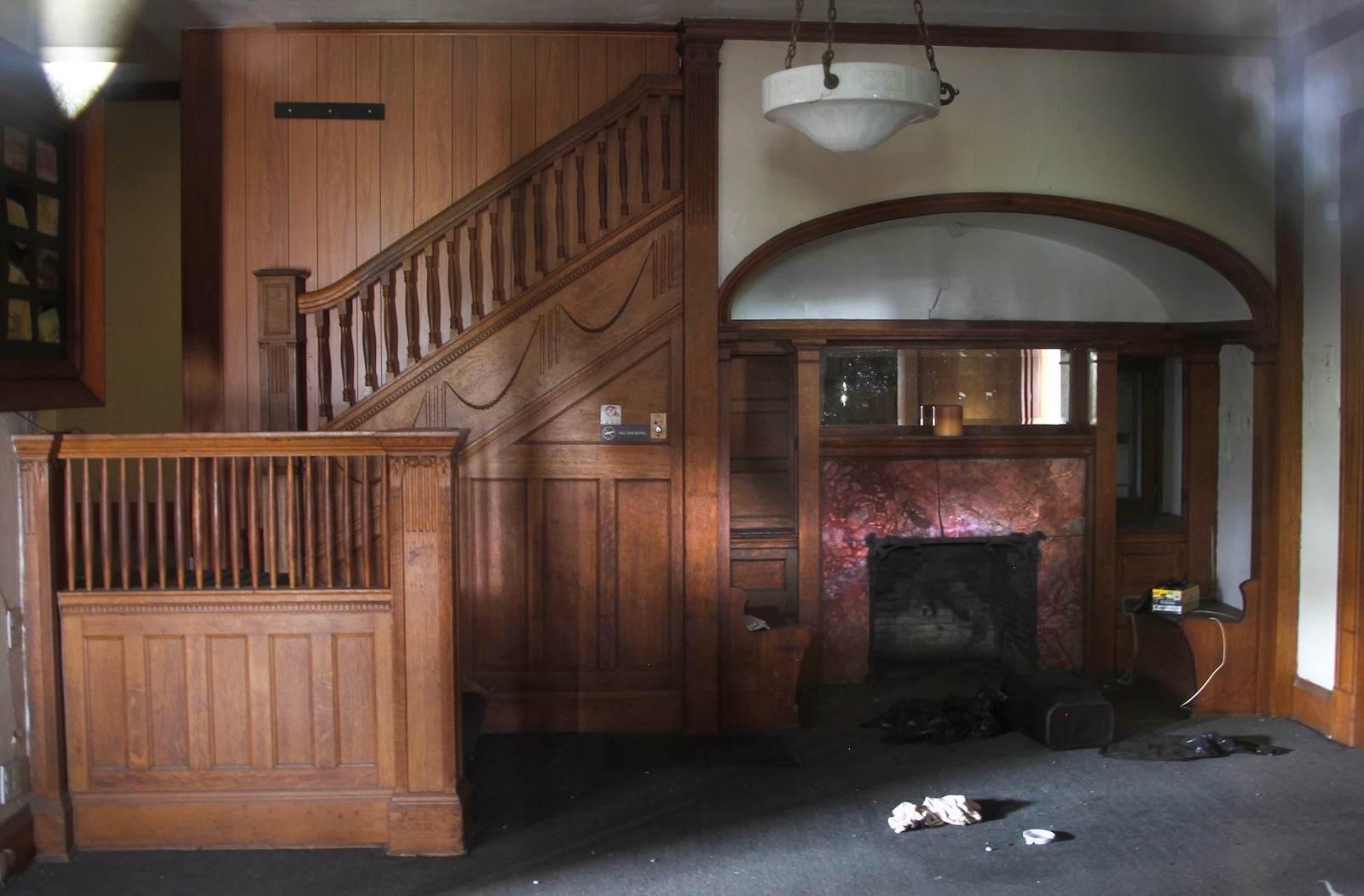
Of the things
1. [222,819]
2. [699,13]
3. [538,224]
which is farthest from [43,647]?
[699,13]

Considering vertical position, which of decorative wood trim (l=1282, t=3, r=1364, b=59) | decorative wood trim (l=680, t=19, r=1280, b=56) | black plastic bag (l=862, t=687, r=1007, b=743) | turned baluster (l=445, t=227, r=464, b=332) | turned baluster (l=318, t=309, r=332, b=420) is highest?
decorative wood trim (l=680, t=19, r=1280, b=56)

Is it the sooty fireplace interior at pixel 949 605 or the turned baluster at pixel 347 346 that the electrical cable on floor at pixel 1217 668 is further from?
the turned baluster at pixel 347 346

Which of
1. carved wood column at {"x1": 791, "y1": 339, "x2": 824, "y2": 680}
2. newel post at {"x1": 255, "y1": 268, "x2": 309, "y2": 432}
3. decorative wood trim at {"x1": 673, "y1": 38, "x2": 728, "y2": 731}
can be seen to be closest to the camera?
newel post at {"x1": 255, "y1": 268, "x2": 309, "y2": 432}

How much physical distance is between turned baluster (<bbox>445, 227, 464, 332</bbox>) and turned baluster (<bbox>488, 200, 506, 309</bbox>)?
169mm

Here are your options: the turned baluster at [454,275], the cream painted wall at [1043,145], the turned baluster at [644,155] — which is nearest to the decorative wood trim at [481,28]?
the turned baluster at [644,155]

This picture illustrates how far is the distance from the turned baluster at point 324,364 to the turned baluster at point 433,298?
485 millimetres

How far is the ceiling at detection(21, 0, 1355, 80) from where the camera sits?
5055 millimetres

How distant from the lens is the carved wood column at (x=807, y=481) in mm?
5926

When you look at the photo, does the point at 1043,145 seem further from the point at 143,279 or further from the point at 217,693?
the point at 143,279

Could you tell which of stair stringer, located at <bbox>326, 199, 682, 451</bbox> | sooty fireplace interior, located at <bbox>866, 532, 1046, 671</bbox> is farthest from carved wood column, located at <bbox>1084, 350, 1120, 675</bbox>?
stair stringer, located at <bbox>326, 199, 682, 451</bbox>

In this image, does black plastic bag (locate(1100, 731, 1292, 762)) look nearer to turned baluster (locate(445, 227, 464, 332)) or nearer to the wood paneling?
turned baluster (locate(445, 227, 464, 332))

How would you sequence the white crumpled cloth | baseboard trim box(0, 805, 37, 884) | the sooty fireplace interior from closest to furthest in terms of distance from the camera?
baseboard trim box(0, 805, 37, 884)
the white crumpled cloth
the sooty fireplace interior

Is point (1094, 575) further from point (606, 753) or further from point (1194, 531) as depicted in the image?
point (606, 753)

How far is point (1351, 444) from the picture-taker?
5.13 meters
